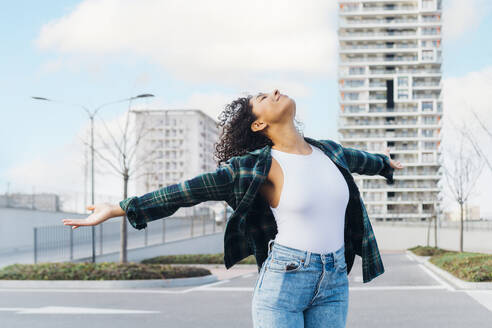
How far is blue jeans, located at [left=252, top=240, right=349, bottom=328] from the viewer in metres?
2.77

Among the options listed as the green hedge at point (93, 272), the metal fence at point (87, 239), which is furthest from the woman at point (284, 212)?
the metal fence at point (87, 239)

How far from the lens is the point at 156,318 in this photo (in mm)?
9586

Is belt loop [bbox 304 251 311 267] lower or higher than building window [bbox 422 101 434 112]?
lower

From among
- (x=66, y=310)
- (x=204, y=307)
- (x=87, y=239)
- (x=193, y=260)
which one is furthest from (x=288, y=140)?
(x=87, y=239)

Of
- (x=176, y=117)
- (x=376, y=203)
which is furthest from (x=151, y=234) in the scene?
(x=176, y=117)

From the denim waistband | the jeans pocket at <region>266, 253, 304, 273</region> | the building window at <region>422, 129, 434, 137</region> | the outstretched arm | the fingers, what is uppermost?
the building window at <region>422, 129, 434, 137</region>

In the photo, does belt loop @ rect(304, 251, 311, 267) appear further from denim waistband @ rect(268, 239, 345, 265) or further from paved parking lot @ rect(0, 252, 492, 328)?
paved parking lot @ rect(0, 252, 492, 328)

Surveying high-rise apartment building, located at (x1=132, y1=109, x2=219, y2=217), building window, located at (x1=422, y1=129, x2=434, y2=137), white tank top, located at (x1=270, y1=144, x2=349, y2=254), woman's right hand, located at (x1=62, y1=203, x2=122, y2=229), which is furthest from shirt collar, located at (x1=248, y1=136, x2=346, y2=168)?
high-rise apartment building, located at (x1=132, y1=109, x2=219, y2=217)

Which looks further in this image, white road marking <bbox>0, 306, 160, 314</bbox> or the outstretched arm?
white road marking <bbox>0, 306, 160, 314</bbox>

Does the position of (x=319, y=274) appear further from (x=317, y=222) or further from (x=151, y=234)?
(x=151, y=234)

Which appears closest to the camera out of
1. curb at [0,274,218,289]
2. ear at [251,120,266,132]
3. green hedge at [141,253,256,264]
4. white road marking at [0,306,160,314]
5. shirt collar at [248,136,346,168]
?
shirt collar at [248,136,346,168]

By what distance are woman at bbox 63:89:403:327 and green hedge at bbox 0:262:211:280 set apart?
1325 centimetres

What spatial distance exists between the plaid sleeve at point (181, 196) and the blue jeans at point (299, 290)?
0.37 m

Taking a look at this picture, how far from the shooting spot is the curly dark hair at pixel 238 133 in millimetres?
3234
